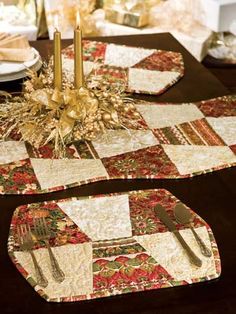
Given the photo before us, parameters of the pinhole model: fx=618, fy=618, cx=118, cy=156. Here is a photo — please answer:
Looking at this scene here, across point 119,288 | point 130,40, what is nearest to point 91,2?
point 130,40

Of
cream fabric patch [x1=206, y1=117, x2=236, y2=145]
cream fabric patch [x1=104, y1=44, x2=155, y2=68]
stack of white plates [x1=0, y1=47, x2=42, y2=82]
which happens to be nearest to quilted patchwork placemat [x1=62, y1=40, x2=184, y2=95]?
cream fabric patch [x1=104, y1=44, x2=155, y2=68]

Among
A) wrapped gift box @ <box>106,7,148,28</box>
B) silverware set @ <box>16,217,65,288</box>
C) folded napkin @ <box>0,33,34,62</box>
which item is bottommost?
wrapped gift box @ <box>106,7,148,28</box>

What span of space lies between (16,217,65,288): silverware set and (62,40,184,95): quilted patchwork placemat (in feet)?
2.28

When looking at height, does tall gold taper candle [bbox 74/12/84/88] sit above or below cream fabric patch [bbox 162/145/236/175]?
above

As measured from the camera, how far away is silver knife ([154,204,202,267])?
107 centimetres

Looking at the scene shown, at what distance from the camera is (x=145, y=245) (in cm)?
111

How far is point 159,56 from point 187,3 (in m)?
1.32

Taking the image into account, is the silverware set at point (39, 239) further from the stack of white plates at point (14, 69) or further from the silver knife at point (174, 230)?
the stack of white plates at point (14, 69)

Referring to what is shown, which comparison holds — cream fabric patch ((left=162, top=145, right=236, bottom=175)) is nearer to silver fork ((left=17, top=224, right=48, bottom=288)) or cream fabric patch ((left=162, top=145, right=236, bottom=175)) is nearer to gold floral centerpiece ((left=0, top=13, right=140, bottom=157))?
gold floral centerpiece ((left=0, top=13, right=140, bottom=157))

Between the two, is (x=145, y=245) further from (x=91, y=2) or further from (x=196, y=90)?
(x=91, y=2)

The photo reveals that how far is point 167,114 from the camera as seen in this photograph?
64.5 inches

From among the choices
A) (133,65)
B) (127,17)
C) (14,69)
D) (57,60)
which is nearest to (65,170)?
(57,60)

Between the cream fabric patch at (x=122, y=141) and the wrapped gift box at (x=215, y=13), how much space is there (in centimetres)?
181

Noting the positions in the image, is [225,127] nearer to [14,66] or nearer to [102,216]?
[102,216]
